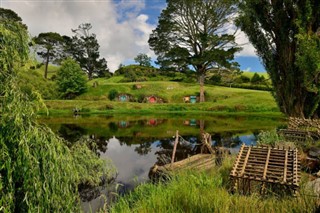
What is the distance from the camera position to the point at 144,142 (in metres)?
25.9

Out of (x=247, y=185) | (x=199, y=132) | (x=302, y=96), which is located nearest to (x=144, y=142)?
(x=199, y=132)

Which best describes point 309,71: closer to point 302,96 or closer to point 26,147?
point 302,96

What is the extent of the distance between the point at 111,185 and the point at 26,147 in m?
8.82

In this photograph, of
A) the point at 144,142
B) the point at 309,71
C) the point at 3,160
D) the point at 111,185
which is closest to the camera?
the point at 3,160

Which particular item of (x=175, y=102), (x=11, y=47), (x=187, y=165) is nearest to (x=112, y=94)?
(x=175, y=102)

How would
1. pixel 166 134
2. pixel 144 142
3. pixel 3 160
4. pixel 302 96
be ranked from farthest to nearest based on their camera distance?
pixel 166 134
pixel 144 142
pixel 302 96
pixel 3 160

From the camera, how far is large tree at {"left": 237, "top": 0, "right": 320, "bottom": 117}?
1806 centimetres

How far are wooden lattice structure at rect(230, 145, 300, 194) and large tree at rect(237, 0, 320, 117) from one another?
10.6 m

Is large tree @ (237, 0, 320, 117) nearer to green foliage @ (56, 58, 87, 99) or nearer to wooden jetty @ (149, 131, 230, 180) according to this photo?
wooden jetty @ (149, 131, 230, 180)

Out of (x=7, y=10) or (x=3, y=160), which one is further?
(x=7, y=10)

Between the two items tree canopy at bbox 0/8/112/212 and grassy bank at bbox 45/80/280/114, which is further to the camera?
grassy bank at bbox 45/80/280/114

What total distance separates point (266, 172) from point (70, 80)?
5956 centimetres

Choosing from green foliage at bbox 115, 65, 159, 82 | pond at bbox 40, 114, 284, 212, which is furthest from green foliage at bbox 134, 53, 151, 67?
pond at bbox 40, 114, 284, 212

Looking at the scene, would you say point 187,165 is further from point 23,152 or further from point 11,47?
point 11,47
